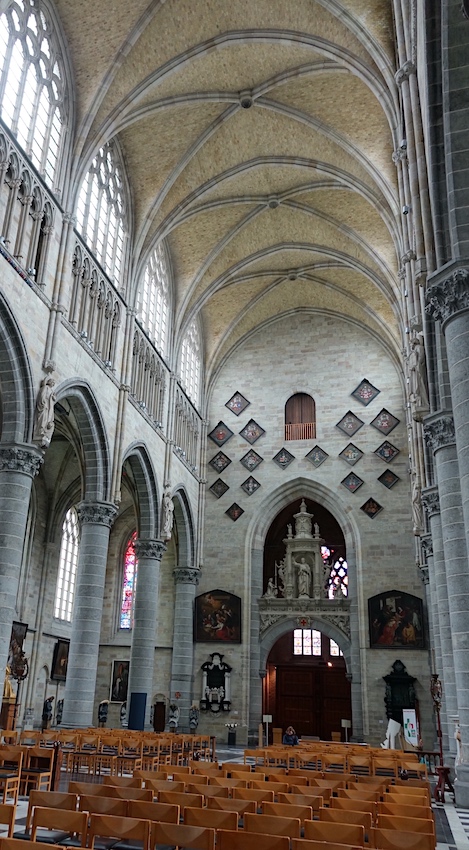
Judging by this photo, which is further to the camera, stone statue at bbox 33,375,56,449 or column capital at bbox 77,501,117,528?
column capital at bbox 77,501,117,528

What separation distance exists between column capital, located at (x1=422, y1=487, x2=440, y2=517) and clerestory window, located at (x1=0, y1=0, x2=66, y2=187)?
11905 millimetres

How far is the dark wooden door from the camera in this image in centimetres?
3247

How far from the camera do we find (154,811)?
213 inches

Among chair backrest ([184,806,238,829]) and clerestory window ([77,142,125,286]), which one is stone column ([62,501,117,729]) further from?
chair backrest ([184,806,238,829])

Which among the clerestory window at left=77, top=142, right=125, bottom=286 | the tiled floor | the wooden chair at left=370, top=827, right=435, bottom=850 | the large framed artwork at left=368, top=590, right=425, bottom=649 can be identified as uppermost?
the clerestory window at left=77, top=142, right=125, bottom=286

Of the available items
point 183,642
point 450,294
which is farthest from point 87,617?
point 450,294

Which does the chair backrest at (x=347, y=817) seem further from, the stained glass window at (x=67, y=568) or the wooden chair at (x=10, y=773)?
the stained glass window at (x=67, y=568)

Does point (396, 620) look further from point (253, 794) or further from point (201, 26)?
point (253, 794)

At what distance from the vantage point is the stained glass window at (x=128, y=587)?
31.4m

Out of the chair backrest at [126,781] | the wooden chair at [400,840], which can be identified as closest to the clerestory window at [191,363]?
the chair backrest at [126,781]

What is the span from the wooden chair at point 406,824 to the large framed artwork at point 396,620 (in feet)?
70.8

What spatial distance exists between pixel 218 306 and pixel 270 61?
1259 cm

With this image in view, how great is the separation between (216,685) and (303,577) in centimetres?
536

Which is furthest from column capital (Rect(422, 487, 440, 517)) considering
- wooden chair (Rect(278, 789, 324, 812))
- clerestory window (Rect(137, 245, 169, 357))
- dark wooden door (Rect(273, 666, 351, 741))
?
dark wooden door (Rect(273, 666, 351, 741))
